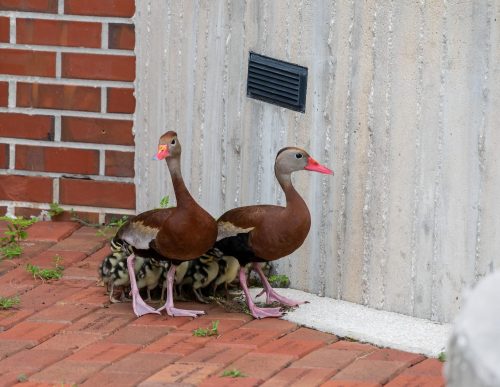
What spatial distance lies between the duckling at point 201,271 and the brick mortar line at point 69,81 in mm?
1439

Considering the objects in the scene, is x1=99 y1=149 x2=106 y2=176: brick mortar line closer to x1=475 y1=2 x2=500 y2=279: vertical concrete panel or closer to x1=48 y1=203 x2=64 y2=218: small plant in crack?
x1=48 y1=203 x2=64 y2=218: small plant in crack

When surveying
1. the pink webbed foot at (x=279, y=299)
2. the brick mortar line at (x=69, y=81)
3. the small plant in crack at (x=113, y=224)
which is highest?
the brick mortar line at (x=69, y=81)

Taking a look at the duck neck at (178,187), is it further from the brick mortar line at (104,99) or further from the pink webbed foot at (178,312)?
the brick mortar line at (104,99)

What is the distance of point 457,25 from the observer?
5.31 meters

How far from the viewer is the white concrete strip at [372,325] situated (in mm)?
5324

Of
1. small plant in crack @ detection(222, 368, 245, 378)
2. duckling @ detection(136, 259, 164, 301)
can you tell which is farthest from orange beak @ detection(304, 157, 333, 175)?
small plant in crack @ detection(222, 368, 245, 378)

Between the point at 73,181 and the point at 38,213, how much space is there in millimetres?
293

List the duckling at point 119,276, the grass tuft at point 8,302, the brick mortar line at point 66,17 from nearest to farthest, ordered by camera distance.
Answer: the grass tuft at point 8,302, the duckling at point 119,276, the brick mortar line at point 66,17

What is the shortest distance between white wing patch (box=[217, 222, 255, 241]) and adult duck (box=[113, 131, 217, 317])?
12cm

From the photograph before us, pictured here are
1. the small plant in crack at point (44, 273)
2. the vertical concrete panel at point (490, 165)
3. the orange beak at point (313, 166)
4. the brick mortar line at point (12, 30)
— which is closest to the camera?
the vertical concrete panel at point (490, 165)

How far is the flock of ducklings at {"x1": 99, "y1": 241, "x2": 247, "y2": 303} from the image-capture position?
598cm

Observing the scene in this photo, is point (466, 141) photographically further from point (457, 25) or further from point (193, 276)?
point (193, 276)

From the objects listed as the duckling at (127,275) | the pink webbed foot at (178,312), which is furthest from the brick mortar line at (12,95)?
the pink webbed foot at (178,312)

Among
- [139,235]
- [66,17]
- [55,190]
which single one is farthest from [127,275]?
[66,17]
